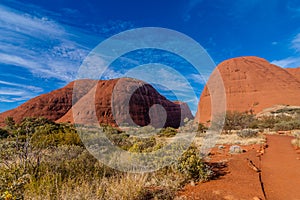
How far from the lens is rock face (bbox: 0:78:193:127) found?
4378 centimetres

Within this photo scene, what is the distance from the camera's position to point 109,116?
49656 mm

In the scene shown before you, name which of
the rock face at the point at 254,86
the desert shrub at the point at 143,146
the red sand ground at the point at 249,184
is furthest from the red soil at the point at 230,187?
the rock face at the point at 254,86

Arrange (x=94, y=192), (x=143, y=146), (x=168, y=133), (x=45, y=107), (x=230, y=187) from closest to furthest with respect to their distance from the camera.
Answer: 1. (x=94, y=192)
2. (x=230, y=187)
3. (x=143, y=146)
4. (x=168, y=133)
5. (x=45, y=107)

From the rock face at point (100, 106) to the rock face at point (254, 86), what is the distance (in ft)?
44.1

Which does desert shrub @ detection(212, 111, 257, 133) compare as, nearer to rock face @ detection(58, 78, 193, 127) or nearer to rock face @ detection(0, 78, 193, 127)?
rock face @ detection(58, 78, 193, 127)

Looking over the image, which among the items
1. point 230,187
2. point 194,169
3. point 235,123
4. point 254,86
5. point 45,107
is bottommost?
point 230,187

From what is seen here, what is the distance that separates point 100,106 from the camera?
51.8 metres

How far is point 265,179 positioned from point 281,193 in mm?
976

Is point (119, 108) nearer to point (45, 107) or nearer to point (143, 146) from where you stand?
point (45, 107)

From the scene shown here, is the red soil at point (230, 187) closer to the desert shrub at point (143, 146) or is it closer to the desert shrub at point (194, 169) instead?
the desert shrub at point (194, 169)

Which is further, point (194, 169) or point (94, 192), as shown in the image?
point (194, 169)

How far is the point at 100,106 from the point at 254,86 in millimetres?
43599

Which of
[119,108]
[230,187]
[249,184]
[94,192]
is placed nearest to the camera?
[94,192]

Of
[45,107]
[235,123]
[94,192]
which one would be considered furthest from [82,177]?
[45,107]
